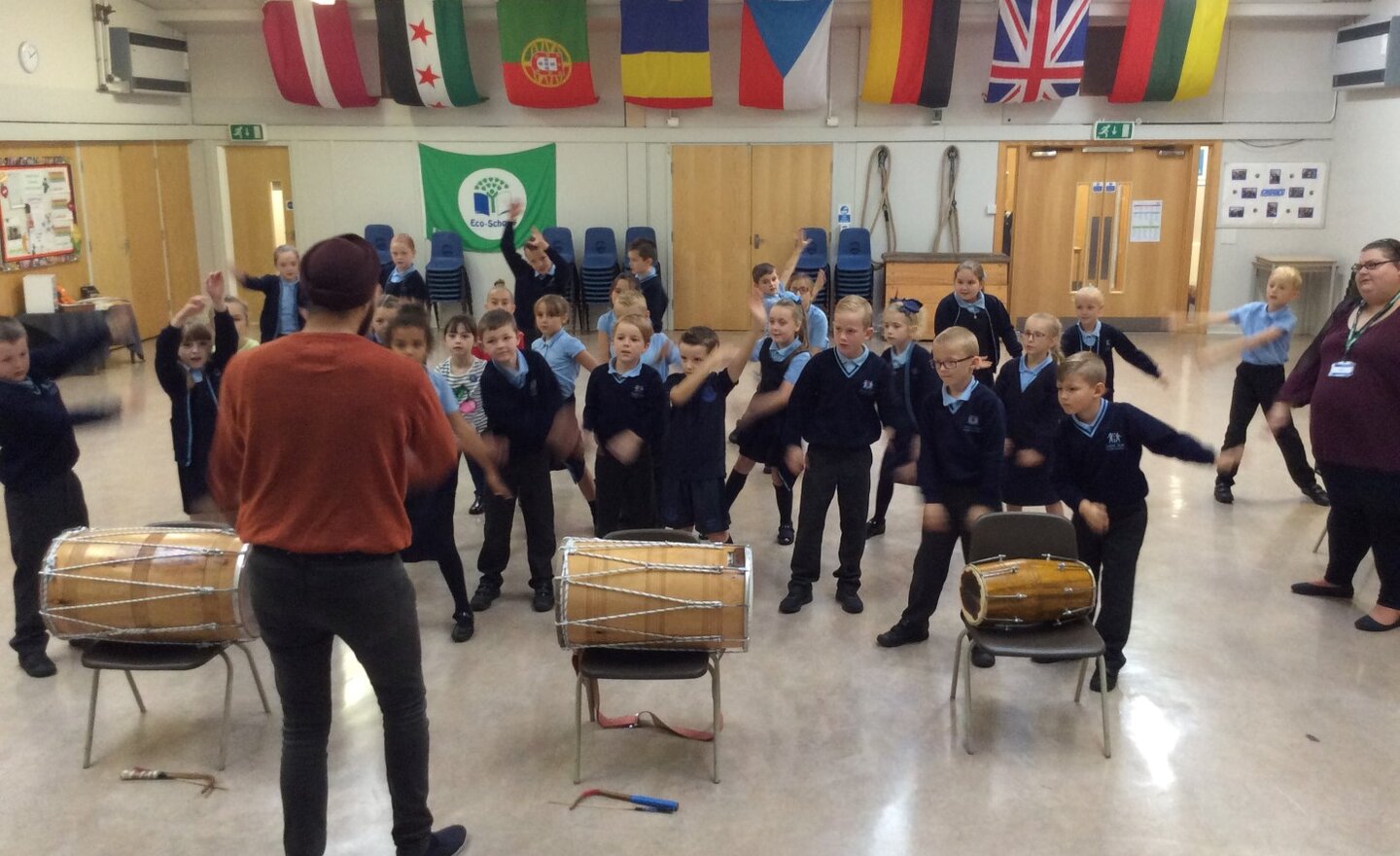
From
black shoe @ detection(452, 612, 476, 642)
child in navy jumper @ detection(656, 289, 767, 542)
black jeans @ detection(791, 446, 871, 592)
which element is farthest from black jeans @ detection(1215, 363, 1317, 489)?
black shoe @ detection(452, 612, 476, 642)

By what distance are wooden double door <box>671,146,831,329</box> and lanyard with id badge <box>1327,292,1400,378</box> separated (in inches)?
348

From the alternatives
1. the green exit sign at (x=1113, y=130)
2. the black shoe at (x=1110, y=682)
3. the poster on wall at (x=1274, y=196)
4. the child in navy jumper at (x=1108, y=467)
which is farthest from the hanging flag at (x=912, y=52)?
the black shoe at (x=1110, y=682)

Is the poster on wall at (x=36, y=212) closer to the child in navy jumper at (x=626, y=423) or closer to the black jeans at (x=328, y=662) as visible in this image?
the child in navy jumper at (x=626, y=423)

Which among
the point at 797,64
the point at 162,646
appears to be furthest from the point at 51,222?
the point at 162,646

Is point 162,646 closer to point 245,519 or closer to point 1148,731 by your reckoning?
point 245,519

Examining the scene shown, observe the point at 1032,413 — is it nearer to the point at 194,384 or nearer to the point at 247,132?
the point at 194,384

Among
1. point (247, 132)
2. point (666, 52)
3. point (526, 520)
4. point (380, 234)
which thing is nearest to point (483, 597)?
point (526, 520)

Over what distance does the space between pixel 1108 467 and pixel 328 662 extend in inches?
114

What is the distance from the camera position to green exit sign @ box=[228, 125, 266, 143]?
13.6 m

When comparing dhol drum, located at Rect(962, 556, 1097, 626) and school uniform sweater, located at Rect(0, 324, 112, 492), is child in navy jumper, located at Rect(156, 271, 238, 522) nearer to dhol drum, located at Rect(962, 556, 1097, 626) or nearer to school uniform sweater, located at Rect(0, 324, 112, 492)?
school uniform sweater, located at Rect(0, 324, 112, 492)

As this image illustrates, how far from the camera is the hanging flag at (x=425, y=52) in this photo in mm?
12406

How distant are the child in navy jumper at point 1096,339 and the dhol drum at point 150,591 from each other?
4.23 m

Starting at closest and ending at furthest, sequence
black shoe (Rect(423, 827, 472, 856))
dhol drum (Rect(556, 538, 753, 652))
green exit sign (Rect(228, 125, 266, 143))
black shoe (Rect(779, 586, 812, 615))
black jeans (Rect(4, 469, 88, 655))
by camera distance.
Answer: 1. black shoe (Rect(423, 827, 472, 856))
2. dhol drum (Rect(556, 538, 753, 652))
3. black jeans (Rect(4, 469, 88, 655))
4. black shoe (Rect(779, 586, 812, 615))
5. green exit sign (Rect(228, 125, 266, 143))

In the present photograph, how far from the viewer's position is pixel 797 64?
12.3 meters
